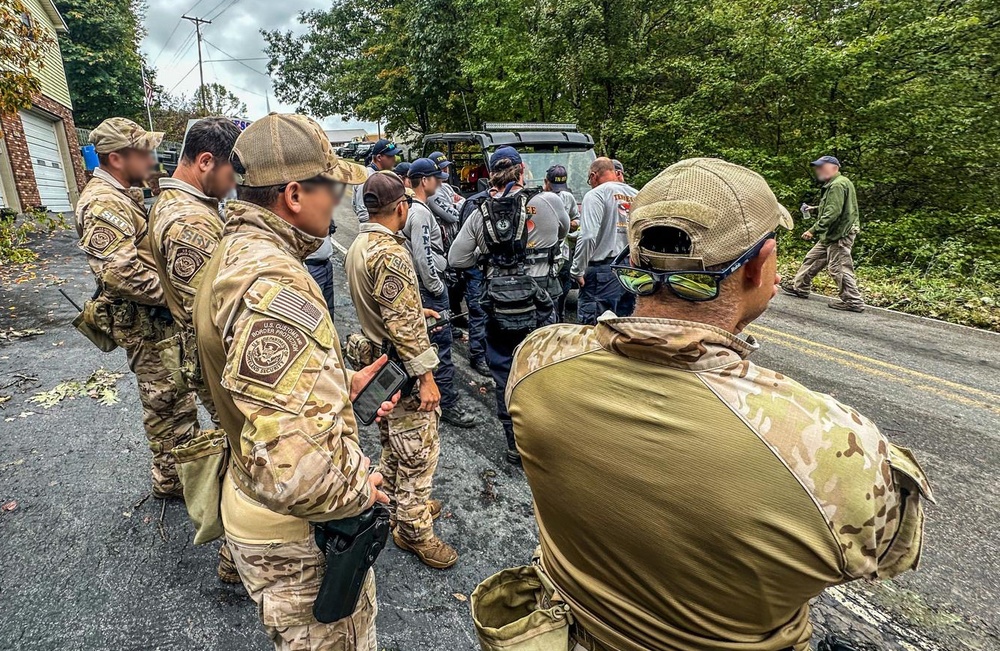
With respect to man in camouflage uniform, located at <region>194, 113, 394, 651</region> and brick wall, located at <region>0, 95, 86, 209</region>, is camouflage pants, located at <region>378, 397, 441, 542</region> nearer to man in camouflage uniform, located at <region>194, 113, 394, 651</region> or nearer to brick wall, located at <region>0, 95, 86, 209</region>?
man in camouflage uniform, located at <region>194, 113, 394, 651</region>

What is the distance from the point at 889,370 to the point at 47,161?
20.2 meters

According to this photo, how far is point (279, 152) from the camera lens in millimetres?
1500

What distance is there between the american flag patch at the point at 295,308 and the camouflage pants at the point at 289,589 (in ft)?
2.20

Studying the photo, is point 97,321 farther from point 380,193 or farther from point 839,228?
point 839,228

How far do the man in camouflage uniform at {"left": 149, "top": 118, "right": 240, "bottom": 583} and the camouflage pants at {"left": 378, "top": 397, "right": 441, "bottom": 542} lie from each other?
2.65 ft

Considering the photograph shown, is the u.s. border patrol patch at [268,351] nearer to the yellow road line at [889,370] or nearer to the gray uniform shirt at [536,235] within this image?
the gray uniform shirt at [536,235]

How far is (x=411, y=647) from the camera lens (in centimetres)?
212

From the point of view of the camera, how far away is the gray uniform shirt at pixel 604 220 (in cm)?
483

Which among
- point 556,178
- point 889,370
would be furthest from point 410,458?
point 889,370

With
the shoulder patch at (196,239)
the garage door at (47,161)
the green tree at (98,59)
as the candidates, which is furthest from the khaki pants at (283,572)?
the green tree at (98,59)

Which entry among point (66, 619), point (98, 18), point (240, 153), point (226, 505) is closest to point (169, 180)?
point (240, 153)

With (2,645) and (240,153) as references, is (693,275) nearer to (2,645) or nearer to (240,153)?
(240,153)

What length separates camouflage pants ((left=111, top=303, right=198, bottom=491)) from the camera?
2904 millimetres

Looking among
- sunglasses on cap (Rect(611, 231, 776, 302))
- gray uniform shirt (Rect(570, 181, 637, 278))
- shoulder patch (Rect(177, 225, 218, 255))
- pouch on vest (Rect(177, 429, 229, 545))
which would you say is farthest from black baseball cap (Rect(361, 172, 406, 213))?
gray uniform shirt (Rect(570, 181, 637, 278))
